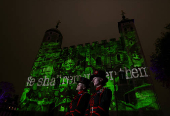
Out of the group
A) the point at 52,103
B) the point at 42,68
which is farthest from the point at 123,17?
the point at 52,103

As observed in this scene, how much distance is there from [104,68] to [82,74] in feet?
10.7

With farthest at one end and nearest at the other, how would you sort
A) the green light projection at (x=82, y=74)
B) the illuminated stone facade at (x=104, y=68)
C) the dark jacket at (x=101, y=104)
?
the green light projection at (x=82, y=74) → the illuminated stone facade at (x=104, y=68) → the dark jacket at (x=101, y=104)

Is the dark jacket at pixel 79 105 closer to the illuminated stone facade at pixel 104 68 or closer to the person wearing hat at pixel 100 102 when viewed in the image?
the person wearing hat at pixel 100 102

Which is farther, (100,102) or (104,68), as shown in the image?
(104,68)

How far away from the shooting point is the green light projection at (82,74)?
12.3 m

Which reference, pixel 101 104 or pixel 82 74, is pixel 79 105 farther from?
pixel 82 74

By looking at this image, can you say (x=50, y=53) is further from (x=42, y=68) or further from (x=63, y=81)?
(x=63, y=81)

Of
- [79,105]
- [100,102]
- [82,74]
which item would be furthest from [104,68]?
[100,102]

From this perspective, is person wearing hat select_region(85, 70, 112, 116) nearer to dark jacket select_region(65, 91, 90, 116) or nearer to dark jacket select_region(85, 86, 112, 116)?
dark jacket select_region(85, 86, 112, 116)

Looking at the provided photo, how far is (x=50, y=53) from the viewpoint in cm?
1964

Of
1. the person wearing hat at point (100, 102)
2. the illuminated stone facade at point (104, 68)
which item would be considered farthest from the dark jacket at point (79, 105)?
the illuminated stone facade at point (104, 68)

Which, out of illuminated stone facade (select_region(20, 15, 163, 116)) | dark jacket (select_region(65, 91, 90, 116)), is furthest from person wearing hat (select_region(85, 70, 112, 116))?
illuminated stone facade (select_region(20, 15, 163, 116))

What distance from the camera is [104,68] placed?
15.4 m

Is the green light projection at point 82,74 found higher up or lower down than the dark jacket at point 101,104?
higher up
